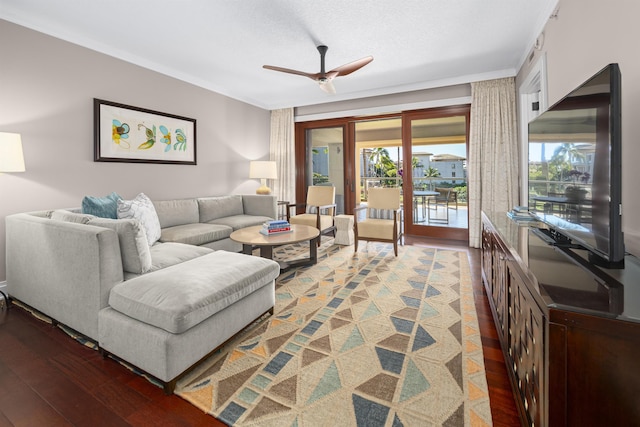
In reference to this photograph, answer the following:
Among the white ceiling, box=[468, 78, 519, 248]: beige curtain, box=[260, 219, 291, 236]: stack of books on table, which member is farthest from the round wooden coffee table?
box=[468, 78, 519, 248]: beige curtain

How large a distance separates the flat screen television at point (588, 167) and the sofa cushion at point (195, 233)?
10.4 feet

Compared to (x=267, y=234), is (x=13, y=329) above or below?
below

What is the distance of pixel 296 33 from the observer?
9.97 ft

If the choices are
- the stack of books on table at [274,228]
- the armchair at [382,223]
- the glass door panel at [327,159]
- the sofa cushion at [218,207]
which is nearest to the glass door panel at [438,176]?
the armchair at [382,223]

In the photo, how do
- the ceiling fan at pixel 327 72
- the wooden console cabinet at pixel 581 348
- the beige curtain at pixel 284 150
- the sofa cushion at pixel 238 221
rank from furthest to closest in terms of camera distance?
the beige curtain at pixel 284 150 → the sofa cushion at pixel 238 221 → the ceiling fan at pixel 327 72 → the wooden console cabinet at pixel 581 348

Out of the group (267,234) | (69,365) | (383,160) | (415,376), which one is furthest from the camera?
(383,160)

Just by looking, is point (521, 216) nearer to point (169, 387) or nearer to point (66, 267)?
point (169, 387)

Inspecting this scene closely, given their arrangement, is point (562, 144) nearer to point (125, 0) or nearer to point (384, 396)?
point (384, 396)

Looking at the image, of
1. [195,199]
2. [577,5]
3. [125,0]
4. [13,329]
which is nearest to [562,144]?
[577,5]

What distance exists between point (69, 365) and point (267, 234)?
5.86 ft

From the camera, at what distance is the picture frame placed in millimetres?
3291

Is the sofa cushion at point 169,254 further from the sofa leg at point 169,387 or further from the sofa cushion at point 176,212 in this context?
the sofa cushion at point 176,212

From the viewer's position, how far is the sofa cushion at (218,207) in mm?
4184

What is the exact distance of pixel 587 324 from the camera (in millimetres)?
795
